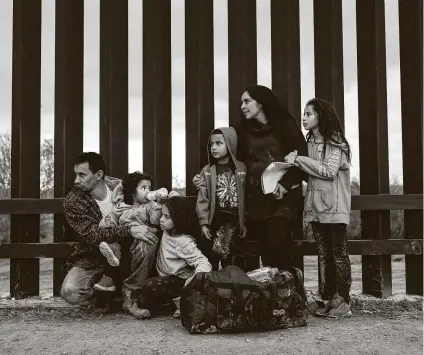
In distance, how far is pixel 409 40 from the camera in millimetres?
4285

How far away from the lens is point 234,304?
10.0ft

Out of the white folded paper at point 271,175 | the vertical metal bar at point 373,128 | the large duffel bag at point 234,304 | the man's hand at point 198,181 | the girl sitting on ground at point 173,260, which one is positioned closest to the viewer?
the large duffel bag at point 234,304

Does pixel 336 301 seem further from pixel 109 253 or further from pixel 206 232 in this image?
pixel 109 253

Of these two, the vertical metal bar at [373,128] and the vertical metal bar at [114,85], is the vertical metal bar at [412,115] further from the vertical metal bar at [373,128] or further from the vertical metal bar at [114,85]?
the vertical metal bar at [114,85]

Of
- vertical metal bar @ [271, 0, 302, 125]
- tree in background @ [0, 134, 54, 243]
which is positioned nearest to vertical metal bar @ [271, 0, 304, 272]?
vertical metal bar @ [271, 0, 302, 125]

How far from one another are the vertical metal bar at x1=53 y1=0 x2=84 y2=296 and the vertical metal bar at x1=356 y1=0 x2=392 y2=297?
2.27 m

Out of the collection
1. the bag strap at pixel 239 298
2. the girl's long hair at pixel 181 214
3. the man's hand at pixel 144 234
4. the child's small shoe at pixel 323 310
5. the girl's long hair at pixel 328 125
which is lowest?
the child's small shoe at pixel 323 310

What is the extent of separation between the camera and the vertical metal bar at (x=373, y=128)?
4.11 m

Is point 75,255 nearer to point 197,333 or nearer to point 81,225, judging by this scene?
point 81,225

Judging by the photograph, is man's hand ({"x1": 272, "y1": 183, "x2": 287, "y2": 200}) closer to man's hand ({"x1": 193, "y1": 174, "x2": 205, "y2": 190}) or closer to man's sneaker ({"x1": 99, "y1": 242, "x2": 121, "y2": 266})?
man's hand ({"x1": 193, "y1": 174, "x2": 205, "y2": 190})

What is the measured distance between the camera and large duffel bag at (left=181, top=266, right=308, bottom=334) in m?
3.03

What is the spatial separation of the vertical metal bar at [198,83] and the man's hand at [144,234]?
0.67 metres

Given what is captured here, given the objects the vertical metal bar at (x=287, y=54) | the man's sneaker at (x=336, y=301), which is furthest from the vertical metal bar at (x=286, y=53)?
the man's sneaker at (x=336, y=301)

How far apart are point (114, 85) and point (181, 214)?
135 cm
